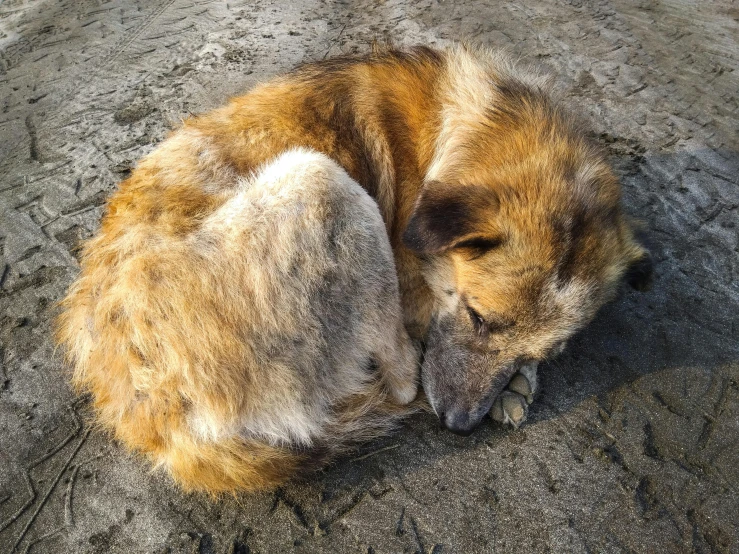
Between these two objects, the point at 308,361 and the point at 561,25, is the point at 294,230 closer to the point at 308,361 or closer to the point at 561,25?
the point at 308,361

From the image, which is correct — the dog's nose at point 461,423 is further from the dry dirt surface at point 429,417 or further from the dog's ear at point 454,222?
the dog's ear at point 454,222

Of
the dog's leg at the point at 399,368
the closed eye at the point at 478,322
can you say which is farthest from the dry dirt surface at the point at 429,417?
the closed eye at the point at 478,322

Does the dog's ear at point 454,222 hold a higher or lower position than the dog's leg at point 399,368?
higher

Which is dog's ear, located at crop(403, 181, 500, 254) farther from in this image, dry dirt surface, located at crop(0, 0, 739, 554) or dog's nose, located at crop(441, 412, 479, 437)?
dry dirt surface, located at crop(0, 0, 739, 554)

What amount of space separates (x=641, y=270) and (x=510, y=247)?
3.54ft

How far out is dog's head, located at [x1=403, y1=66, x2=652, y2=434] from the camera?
2.85 m

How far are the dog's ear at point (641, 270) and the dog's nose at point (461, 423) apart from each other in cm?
137

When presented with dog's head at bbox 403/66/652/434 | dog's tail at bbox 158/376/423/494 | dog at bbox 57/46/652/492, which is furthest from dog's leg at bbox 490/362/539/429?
dog's tail at bbox 158/376/423/494

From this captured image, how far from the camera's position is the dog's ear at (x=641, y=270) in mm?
3252

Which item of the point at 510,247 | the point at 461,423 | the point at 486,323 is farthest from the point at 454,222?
the point at 461,423

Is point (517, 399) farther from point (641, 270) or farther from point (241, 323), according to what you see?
point (241, 323)

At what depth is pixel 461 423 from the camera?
A: 3.10 meters

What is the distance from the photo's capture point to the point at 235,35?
6.56m

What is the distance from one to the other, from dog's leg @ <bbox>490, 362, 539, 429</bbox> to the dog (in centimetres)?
1
